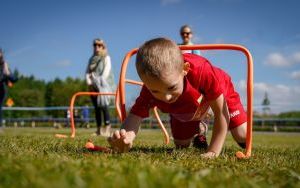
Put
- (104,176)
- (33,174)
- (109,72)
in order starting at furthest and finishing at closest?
(109,72)
(104,176)
(33,174)

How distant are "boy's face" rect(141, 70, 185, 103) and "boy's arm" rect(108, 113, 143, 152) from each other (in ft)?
1.62

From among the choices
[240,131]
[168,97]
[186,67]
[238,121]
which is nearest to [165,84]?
[168,97]

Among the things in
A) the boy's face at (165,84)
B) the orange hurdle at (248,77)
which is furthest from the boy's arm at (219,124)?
the boy's face at (165,84)

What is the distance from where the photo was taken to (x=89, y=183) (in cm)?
178

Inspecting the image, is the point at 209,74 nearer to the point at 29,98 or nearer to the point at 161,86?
the point at 161,86

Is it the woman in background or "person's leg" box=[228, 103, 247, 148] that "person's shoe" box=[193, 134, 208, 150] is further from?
the woman in background

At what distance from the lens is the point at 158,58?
3.28 metres

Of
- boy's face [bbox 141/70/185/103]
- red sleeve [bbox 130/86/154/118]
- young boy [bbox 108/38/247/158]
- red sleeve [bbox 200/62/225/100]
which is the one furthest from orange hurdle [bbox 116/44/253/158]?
boy's face [bbox 141/70/185/103]

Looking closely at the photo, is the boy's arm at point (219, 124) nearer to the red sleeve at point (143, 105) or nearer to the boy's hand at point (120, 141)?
the red sleeve at point (143, 105)

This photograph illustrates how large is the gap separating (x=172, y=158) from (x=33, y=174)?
69.5 inches

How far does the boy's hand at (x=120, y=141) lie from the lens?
3600mm

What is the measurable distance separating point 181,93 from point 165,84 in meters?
0.58

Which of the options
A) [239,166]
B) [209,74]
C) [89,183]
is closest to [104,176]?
[89,183]

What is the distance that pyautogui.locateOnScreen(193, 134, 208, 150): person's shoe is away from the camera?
5.21 m
